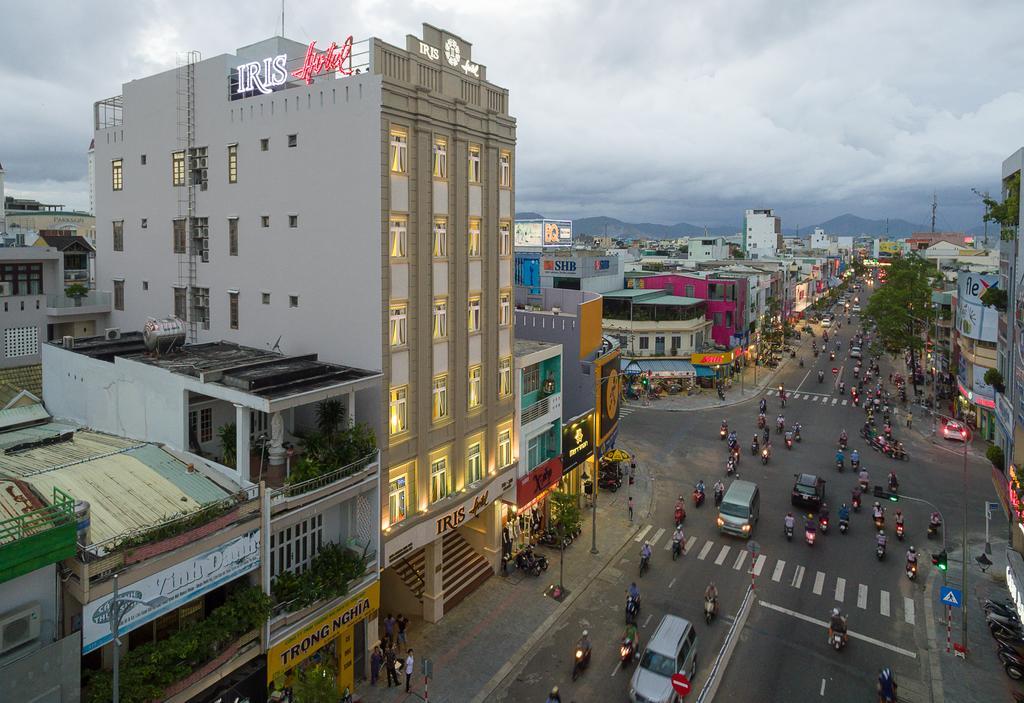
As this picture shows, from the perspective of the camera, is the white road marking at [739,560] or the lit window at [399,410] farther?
the white road marking at [739,560]

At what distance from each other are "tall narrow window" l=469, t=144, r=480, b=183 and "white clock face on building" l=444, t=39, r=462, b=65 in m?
3.97

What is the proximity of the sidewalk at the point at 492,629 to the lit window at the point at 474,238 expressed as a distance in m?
17.3

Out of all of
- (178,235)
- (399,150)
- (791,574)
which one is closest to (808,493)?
(791,574)

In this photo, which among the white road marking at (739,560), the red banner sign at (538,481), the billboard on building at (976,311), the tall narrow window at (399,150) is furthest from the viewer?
the billboard on building at (976,311)

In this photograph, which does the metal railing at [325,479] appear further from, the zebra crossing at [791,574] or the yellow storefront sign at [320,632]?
the zebra crossing at [791,574]

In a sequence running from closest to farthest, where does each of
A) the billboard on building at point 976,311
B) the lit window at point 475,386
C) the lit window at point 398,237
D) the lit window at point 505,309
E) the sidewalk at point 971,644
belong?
the sidewalk at point 971,644 → the lit window at point 398,237 → the lit window at point 475,386 → the lit window at point 505,309 → the billboard on building at point 976,311

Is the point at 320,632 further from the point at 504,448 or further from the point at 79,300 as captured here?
the point at 79,300

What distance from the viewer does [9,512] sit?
17547 millimetres

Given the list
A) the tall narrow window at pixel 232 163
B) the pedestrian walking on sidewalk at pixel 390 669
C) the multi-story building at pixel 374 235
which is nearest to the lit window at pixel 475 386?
the multi-story building at pixel 374 235

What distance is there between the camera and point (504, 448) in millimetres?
35406

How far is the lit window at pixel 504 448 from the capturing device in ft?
115

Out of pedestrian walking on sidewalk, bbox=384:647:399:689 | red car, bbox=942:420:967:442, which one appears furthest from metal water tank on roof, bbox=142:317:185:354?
red car, bbox=942:420:967:442

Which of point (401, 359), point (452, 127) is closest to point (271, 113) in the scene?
point (452, 127)

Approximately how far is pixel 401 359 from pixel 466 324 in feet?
15.1
